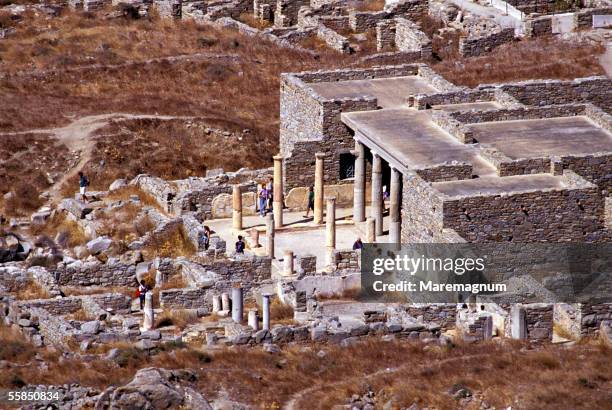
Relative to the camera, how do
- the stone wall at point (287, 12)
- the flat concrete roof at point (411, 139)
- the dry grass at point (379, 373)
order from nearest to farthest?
the dry grass at point (379, 373) < the flat concrete roof at point (411, 139) < the stone wall at point (287, 12)

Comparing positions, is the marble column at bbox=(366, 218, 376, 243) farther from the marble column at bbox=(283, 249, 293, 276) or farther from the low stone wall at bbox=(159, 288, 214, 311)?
the low stone wall at bbox=(159, 288, 214, 311)

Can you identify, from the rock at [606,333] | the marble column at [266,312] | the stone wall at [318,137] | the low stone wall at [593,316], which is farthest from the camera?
the stone wall at [318,137]

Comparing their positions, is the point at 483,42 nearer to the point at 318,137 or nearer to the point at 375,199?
the point at 318,137

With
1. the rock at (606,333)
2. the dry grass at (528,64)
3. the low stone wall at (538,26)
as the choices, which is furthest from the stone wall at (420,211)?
the low stone wall at (538,26)

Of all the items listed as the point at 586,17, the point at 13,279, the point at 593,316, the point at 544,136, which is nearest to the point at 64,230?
the point at 13,279

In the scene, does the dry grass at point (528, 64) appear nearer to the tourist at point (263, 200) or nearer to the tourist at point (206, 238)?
the tourist at point (263, 200)

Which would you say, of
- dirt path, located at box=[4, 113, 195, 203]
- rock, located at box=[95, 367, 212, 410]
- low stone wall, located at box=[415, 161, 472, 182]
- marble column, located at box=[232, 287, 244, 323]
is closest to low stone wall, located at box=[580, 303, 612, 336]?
low stone wall, located at box=[415, 161, 472, 182]
